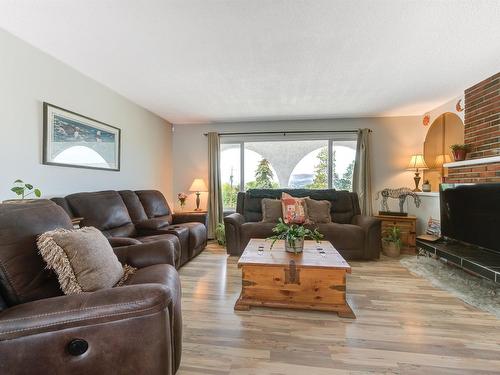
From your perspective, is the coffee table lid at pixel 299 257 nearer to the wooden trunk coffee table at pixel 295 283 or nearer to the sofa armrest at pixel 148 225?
the wooden trunk coffee table at pixel 295 283

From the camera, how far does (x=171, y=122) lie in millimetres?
4703

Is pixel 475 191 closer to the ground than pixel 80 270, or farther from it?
farther from it

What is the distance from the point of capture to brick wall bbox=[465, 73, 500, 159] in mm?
2699

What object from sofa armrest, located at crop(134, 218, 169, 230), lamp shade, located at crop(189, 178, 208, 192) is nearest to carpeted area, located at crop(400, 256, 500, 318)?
sofa armrest, located at crop(134, 218, 169, 230)

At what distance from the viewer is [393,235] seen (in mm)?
3553

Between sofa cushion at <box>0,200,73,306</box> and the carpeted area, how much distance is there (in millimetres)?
3136

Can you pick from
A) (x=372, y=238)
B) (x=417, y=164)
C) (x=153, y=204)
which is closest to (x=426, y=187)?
(x=417, y=164)

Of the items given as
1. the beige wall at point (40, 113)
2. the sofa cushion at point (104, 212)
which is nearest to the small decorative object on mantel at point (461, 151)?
the sofa cushion at point (104, 212)

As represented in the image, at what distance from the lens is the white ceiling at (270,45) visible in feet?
5.44

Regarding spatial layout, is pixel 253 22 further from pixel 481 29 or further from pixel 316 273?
pixel 316 273

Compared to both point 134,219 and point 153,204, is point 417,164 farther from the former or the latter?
point 134,219

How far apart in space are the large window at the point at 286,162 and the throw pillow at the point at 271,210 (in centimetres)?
88

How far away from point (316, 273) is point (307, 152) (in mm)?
2913

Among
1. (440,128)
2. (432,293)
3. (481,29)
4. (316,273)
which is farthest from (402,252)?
(481,29)
